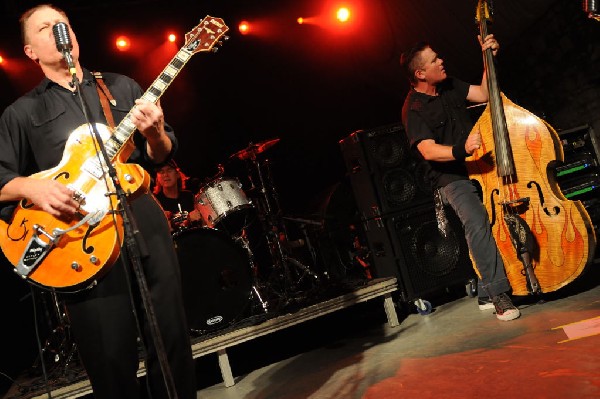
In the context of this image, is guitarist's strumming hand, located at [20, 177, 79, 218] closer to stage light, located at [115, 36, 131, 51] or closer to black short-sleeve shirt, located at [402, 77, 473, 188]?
black short-sleeve shirt, located at [402, 77, 473, 188]

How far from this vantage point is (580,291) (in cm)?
388

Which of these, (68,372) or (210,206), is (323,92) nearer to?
(210,206)

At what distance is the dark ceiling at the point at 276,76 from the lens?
22.9 ft

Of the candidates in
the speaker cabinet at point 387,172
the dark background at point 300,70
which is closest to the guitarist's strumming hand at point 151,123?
the speaker cabinet at point 387,172

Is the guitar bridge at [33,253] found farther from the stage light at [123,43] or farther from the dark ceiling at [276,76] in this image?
the stage light at [123,43]

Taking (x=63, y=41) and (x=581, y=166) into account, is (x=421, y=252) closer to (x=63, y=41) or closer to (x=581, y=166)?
(x=581, y=166)

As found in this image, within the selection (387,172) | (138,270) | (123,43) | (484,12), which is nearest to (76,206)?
(138,270)

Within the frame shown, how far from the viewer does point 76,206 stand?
2154 mm

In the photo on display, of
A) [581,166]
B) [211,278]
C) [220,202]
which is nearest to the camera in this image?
[211,278]

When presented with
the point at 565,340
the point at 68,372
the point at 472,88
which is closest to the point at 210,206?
the point at 68,372

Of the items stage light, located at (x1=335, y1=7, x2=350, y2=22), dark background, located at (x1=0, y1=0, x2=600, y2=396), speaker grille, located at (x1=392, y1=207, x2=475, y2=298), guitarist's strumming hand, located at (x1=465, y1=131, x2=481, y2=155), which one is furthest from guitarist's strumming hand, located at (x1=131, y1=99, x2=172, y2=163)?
stage light, located at (x1=335, y1=7, x2=350, y2=22)

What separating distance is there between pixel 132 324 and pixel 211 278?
279cm

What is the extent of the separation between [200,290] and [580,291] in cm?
311

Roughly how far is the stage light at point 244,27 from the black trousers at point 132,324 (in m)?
6.24
